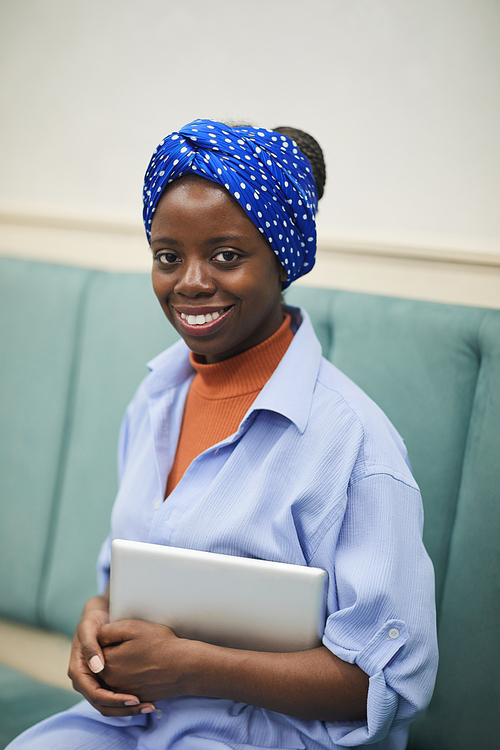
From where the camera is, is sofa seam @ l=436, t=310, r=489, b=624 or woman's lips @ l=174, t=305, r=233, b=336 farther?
sofa seam @ l=436, t=310, r=489, b=624

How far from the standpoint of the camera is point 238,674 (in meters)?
0.78

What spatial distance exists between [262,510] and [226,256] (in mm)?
343

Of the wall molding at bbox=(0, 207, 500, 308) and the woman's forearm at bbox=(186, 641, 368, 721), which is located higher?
the wall molding at bbox=(0, 207, 500, 308)

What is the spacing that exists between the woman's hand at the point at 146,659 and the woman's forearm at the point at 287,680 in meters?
0.02

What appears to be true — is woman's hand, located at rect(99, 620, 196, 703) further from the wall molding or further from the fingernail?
the wall molding

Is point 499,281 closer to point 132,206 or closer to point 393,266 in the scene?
point 393,266

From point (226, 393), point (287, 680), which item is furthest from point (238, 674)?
point (226, 393)

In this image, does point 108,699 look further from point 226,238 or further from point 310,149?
point 310,149

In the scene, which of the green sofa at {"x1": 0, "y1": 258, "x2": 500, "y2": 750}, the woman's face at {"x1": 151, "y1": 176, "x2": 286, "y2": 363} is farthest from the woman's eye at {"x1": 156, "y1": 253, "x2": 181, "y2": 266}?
the green sofa at {"x1": 0, "y1": 258, "x2": 500, "y2": 750}

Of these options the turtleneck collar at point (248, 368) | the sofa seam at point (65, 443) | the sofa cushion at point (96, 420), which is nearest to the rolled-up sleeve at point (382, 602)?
the turtleneck collar at point (248, 368)

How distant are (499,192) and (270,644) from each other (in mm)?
920

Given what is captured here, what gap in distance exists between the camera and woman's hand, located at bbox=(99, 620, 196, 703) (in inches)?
31.6

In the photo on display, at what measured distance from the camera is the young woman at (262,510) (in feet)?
2.50

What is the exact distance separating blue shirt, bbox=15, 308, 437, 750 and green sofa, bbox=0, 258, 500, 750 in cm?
19
